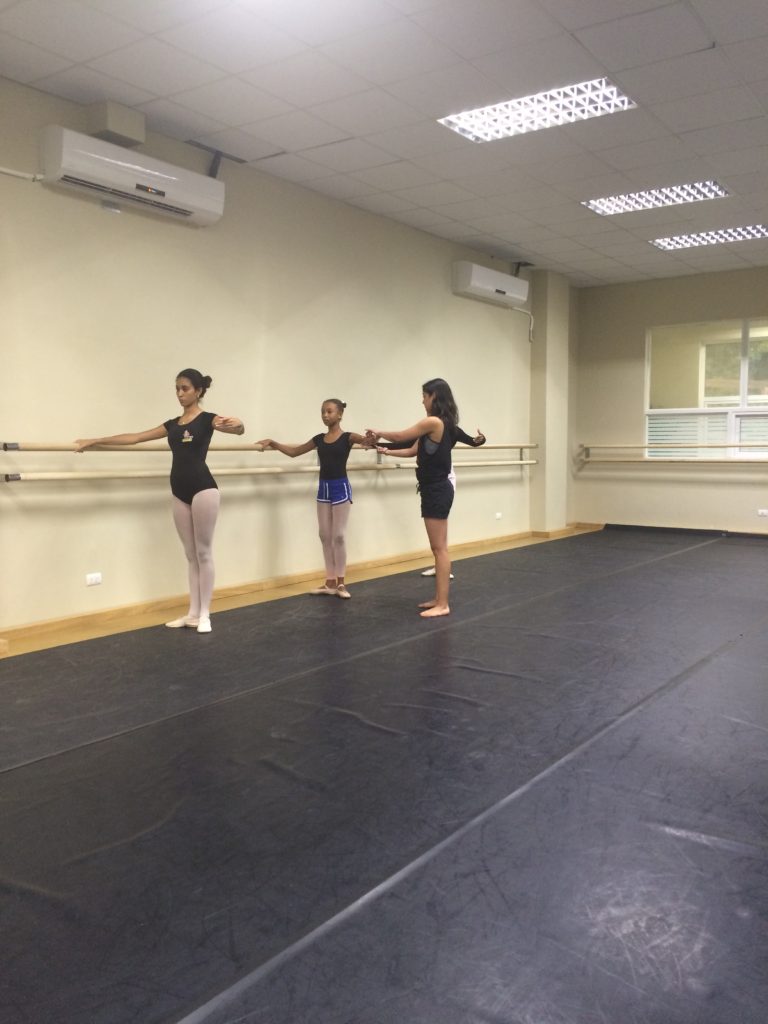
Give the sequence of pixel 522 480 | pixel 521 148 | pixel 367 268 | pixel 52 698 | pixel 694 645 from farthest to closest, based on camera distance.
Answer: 1. pixel 522 480
2. pixel 367 268
3. pixel 521 148
4. pixel 694 645
5. pixel 52 698

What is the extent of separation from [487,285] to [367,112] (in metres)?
3.29

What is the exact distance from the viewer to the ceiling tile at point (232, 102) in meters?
4.16

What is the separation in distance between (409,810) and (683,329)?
8.40 meters

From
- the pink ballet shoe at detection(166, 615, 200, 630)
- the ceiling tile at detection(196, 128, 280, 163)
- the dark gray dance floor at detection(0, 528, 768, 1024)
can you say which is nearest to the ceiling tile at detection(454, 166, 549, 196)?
the ceiling tile at detection(196, 128, 280, 163)

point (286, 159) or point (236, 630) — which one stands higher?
point (286, 159)

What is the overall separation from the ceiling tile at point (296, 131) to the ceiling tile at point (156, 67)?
0.58 m

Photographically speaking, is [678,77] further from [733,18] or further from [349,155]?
[349,155]

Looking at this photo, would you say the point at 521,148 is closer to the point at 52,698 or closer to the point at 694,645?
the point at 694,645

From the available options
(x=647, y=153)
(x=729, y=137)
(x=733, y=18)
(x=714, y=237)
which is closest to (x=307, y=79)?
(x=733, y=18)

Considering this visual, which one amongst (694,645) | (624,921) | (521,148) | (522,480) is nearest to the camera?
(624,921)

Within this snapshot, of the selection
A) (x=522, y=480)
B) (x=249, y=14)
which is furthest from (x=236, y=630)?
(x=522, y=480)

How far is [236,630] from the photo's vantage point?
4.40 meters

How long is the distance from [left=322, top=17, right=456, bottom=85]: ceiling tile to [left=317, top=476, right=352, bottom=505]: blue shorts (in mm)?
2317

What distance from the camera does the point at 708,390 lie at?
912 centimetres
